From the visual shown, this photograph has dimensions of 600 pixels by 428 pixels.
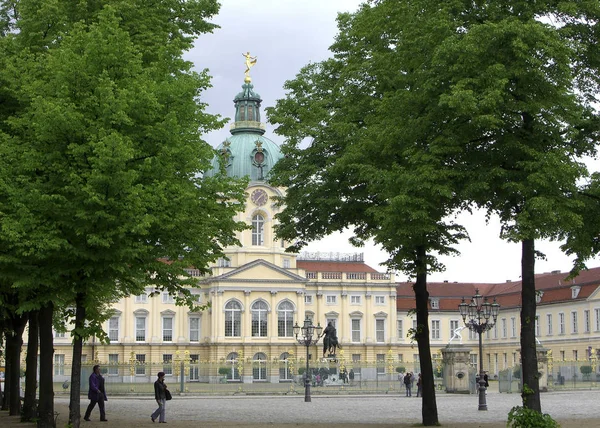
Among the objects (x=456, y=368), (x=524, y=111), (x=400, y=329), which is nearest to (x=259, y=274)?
(x=400, y=329)

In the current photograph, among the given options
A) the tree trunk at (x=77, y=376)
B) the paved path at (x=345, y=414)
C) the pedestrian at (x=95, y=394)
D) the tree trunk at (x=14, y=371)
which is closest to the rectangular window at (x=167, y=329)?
the paved path at (x=345, y=414)

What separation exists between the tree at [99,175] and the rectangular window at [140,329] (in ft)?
234

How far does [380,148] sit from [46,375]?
9.19m

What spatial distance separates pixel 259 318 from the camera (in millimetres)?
90250

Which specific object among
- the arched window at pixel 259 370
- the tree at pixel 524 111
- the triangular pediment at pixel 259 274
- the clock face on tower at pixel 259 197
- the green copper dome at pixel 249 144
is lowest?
the arched window at pixel 259 370

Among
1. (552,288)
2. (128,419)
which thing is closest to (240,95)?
(552,288)

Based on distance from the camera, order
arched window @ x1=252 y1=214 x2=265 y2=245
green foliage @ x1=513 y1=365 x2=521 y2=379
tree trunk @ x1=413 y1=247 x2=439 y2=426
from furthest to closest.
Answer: arched window @ x1=252 y1=214 x2=265 y2=245 → green foliage @ x1=513 y1=365 x2=521 y2=379 → tree trunk @ x1=413 y1=247 x2=439 y2=426

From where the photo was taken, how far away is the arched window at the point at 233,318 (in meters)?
89.3

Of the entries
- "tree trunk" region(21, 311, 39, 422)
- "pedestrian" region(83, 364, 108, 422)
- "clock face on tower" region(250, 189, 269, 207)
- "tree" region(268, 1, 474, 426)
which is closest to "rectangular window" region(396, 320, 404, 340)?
"clock face on tower" region(250, 189, 269, 207)

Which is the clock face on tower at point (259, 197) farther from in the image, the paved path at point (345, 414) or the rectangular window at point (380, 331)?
the paved path at point (345, 414)

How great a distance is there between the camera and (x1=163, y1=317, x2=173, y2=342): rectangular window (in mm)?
92000

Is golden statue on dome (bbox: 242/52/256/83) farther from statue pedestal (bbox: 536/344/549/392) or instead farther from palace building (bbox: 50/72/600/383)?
statue pedestal (bbox: 536/344/549/392)

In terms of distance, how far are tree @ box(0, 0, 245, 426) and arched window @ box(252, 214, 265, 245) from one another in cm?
7100

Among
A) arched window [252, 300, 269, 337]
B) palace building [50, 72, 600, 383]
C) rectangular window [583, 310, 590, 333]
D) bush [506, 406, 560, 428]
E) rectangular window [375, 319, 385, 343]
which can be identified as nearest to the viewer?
bush [506, 406, 560, 428]
